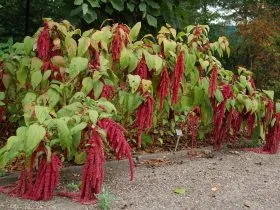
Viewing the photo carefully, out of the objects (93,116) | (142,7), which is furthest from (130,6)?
(93,116)

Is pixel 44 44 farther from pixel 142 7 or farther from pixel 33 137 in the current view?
pixel 142 7

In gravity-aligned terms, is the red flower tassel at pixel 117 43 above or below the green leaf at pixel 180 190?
above

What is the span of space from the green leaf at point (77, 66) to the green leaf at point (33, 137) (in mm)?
692

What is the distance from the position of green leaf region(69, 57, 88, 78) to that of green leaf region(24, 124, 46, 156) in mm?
692

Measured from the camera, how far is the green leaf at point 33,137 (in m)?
3.26

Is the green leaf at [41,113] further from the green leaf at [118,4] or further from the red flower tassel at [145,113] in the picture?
the green leaf at [118,4]

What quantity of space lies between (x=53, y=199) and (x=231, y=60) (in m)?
5.97

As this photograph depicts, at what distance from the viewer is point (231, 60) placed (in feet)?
29.8

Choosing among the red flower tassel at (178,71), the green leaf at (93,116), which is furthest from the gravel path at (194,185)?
the red flower tassel at (178,71)

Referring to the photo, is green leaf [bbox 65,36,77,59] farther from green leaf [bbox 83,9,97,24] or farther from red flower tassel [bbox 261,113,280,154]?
red flower tassel [bbox 261,113,280,154]

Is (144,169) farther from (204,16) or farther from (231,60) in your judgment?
(204,16)

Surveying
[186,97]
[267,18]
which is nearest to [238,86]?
[186,97]

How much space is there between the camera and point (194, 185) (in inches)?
168

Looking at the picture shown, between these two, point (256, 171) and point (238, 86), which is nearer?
point (256, 171)
